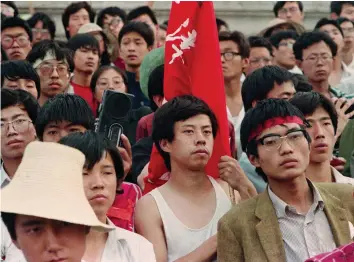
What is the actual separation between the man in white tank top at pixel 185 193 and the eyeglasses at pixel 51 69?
75.7 inches

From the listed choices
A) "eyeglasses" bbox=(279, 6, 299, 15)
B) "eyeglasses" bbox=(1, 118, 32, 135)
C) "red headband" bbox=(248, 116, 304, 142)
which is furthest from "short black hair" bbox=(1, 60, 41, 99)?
"eyeglasses" bbox=(279, 6, 299, 15)

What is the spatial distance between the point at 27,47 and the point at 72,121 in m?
3.54

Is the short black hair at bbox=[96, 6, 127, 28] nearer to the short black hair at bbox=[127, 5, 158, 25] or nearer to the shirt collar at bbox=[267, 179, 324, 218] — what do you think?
the short black hair at bbox=[127, 5, 158, 25]

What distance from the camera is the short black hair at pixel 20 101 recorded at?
286 inches

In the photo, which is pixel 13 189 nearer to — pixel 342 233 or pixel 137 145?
pixel 342 233

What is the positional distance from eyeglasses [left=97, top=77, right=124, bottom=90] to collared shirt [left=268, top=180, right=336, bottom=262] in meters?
2.74

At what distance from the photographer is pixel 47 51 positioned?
344 inches

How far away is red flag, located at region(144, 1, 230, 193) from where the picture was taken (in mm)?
7199

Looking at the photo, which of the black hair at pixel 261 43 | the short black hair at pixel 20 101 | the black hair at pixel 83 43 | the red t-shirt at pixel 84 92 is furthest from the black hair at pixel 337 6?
the short black hair at pixel 20 101

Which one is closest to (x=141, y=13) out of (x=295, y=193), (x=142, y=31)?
(x=142, y=31)

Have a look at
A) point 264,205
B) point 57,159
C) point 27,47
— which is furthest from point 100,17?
point 57,159

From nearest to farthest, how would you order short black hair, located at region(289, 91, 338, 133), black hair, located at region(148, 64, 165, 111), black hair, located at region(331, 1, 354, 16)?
short black hair, located at region(289, 91, 338, 133) → black hair, located at region(148, 64, 165, 111) → black hair, located at region(331, 1, 354, 16)

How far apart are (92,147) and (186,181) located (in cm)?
96

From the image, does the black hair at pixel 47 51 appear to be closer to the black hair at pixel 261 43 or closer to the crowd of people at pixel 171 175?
the crowd of people at pixel 171 175
